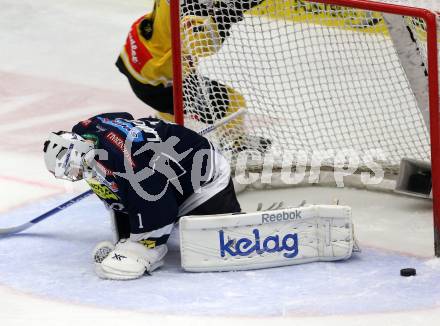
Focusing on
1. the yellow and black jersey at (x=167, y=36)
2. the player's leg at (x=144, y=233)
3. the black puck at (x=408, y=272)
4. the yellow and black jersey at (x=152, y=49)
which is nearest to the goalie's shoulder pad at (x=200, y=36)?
the yellow and black jersey at (x=167, y=36)

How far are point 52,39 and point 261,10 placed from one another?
245 cm

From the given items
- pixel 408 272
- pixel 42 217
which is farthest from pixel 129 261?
pixel 408 272

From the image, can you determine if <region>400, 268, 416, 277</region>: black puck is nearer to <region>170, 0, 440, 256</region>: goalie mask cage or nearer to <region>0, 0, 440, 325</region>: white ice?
<region>0, 0, 440, 325</region>: white ice

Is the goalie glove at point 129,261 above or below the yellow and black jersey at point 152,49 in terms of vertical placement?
below

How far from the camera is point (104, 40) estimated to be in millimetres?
6184

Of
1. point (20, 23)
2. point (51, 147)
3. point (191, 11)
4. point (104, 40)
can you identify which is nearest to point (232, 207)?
point (51, 147)

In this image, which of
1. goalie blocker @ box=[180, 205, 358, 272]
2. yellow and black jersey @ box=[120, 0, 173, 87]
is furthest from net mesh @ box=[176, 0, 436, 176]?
goalie blocker @ box=[180, 205, 358, 272]

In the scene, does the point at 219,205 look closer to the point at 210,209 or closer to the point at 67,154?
the point at 210,209

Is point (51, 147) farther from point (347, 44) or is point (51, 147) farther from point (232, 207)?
point (347, 44)

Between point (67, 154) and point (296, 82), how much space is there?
4.52 ft

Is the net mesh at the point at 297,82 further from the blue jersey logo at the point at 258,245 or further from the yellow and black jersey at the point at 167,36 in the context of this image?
the blue jersey logo at the point at 258,245

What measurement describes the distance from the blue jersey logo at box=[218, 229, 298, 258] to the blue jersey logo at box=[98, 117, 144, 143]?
0.37 meters

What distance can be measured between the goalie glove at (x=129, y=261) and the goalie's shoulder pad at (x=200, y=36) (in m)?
0.93

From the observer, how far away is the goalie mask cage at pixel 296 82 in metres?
4.01
